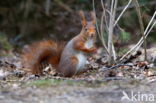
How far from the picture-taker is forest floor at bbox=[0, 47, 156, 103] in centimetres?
395

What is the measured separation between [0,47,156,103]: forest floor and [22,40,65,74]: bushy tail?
19 centimetres

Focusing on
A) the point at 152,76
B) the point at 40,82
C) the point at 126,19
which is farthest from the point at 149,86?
the point at 126,19

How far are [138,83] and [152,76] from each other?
0.49 m

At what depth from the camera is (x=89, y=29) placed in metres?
5.15

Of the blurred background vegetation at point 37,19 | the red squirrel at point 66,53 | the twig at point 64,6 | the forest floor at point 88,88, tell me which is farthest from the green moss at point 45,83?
the twig at point 64,6

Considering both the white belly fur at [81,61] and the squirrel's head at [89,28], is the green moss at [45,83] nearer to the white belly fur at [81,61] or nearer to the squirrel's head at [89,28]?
the white belly fur at [81,61]

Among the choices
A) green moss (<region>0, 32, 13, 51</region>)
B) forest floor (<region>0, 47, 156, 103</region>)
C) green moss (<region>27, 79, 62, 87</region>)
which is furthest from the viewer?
green moss (<region>0, 32, 13, 51</region>)

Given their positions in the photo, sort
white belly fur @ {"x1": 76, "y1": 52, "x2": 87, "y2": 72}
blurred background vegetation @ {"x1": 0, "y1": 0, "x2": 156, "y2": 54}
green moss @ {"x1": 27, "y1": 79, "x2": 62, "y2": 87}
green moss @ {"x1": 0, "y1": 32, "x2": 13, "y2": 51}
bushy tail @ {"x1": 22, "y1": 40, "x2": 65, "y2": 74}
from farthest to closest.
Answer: blurred background vegetation @ {"x1": 0, "y1": 0, "x2": 156, "y2": 54} → green moss @ {"x1": 0, "y1": 32, "x2": 13, "y2": 51} → bushy tail @ {"x1": 22, "y1": 40, "x2": 65, "y2": 74} → white belly fur @ {"x1": 76, "y1": 52, "x2": 87, "y2": 72} → green moss @ {"x1": 27, "y1": 79, "x2": 62, "y2": 87}

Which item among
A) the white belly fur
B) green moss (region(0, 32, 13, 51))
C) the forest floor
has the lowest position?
the forest floor

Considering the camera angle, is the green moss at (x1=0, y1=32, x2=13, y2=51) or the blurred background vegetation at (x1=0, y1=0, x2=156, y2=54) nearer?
the green moss at (x1=0, y1=32, x2=13, y2=51)

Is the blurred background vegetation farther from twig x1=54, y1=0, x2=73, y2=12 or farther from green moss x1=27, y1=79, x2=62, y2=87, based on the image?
green moss x1=27, y1=79, x2=62, y2=87

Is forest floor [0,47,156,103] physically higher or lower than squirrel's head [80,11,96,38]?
lower

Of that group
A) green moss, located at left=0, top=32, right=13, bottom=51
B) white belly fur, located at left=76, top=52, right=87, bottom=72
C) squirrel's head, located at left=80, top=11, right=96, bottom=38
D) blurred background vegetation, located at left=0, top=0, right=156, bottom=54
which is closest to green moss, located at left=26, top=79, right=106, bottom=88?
white belly fur, located at left=76, top=52, right=87, bottom=72

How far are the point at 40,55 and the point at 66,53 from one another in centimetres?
33
